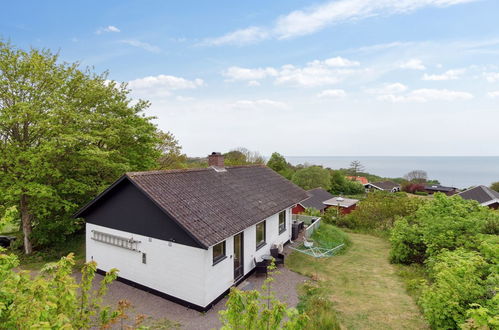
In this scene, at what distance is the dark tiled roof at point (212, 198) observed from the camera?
9688 mm

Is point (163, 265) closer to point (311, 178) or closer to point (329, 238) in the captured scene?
point (329, 238)

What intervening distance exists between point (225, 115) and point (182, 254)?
85.0ft

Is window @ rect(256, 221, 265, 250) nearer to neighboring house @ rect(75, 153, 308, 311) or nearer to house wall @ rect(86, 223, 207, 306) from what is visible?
neighboring house @ rect(75, 153, 308, 311)

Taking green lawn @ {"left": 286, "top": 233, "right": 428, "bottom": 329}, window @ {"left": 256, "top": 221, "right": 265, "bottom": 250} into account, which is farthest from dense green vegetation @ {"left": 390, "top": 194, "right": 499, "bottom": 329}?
window @ {"left": 256, "top": 221, "right": 265, "bottom": 250}

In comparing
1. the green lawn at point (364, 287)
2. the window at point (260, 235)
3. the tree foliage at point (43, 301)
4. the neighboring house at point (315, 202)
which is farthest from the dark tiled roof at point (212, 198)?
the neighboring house at point (315, 202)

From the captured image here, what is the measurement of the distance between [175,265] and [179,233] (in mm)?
1288

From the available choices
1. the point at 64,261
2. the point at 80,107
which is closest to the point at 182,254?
the point at 64,261

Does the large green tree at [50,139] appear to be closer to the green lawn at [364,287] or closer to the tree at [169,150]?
the tree at [169,150]

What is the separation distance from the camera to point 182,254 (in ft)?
31.2

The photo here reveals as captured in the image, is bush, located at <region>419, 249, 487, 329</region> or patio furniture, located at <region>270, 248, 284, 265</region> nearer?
bush, located at <region>419, 249, 487, 329</region>

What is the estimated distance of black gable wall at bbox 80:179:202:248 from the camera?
31.9 feet

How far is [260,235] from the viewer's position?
1353 centimetres

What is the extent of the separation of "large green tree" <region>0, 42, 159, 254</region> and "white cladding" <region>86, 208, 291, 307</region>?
415 cm

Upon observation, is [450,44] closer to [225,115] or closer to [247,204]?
[247,204]
